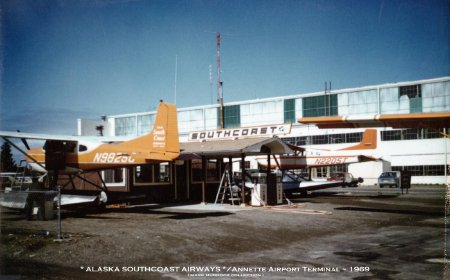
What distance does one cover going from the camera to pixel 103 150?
57.8 feet

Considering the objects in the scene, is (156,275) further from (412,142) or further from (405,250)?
(412,142)

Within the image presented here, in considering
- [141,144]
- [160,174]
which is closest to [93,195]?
[141,144]

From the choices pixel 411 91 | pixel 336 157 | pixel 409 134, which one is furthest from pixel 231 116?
pixel 336 157

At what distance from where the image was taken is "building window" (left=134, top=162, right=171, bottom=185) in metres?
22.4

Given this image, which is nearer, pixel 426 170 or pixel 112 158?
pixel 112 158

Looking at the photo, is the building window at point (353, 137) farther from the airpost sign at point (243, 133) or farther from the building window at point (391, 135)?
the airpost sign at point (243, 133)

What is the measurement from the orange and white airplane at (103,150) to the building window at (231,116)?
147 ft

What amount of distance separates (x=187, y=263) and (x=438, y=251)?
18.2 ft

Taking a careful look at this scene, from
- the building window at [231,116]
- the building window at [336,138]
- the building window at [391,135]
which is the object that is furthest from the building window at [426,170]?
the building window at [231,116]

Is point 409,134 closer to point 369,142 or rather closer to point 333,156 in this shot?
point 369,142

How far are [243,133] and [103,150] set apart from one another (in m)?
7.54

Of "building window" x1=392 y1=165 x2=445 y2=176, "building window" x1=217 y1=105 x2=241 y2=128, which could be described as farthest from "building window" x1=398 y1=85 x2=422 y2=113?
"building window" x1=217 y1=105 x2=241 y2=128

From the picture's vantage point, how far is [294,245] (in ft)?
Result: 33.2

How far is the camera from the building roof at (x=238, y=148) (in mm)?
19500
